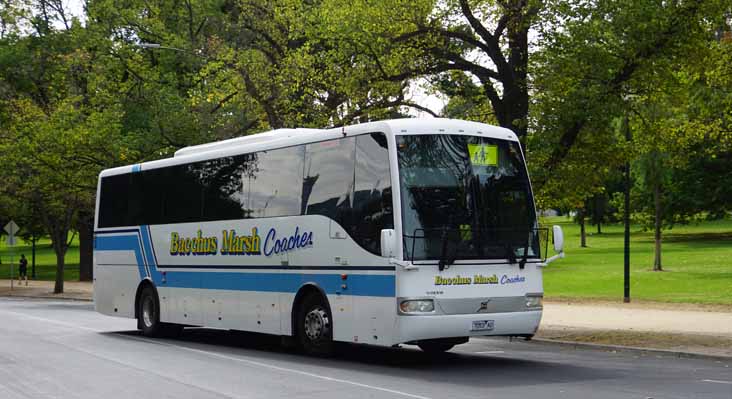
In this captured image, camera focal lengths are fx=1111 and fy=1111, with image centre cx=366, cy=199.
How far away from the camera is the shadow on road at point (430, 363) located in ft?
47.0

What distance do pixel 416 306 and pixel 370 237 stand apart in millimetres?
1330

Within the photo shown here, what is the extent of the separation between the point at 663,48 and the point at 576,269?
35745mm

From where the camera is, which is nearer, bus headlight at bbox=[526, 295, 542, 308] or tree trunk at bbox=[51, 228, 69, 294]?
bus headlight at bbox=[526, 295, 542, 308]

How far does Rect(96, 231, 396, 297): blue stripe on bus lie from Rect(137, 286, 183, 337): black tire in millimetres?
393

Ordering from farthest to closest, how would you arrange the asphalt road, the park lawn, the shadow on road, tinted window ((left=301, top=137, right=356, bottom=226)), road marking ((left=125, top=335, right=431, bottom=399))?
the park lawn < tinted window ((left=301, top=137, right=356, bottom=226)) < the shadow on road < the asphalt road < road marking ((left=125, top=335, right=431, bottom=399))

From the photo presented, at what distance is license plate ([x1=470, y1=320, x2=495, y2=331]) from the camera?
15164 millimetres

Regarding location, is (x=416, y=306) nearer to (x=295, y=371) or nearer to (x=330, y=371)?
(x=330, y=371)

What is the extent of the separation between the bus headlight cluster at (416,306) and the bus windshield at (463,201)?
57cm

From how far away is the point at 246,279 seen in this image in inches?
742

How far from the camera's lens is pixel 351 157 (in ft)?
53.5

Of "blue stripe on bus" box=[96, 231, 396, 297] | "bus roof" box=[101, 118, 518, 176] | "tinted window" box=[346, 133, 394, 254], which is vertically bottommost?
"blue stripe on bus" box=[96, 231, 396, 297]

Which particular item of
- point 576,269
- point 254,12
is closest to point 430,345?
point 254,12

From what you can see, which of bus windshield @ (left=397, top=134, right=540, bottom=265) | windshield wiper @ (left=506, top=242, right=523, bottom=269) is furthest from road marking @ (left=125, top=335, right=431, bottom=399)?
windshield wiper @ (left=506, top=242, right=523, bottom=269)

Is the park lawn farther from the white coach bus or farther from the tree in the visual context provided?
the white coach bus
